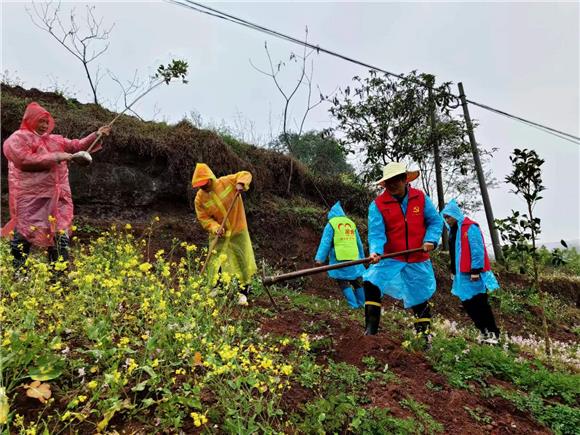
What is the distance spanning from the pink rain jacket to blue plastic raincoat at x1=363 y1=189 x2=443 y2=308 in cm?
360

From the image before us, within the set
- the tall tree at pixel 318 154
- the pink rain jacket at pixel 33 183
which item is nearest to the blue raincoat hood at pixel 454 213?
the pink rain jacket at pixel 33 183

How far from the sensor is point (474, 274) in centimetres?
539

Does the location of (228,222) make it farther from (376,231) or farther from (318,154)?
(318,154)

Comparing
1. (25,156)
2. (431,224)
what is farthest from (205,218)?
(431,224)

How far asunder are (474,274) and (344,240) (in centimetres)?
235

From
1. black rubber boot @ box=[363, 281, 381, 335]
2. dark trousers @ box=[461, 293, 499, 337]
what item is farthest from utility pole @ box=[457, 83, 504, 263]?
black rubber boot @ box=[363, 281, 381, 335]

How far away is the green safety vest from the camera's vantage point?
7130 millimetres

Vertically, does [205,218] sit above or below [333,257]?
above

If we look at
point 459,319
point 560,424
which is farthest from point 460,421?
point 459,319

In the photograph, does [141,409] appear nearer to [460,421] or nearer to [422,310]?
[460,421]

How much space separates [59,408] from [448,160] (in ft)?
42.2

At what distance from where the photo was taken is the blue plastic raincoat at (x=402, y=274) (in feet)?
15.0

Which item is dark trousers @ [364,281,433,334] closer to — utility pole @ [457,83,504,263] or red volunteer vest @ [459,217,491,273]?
red volunteer vest @ [459,217,491,273]

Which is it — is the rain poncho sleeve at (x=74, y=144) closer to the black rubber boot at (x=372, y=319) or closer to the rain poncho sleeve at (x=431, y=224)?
the black rubber boot at (x=372, y=319)
